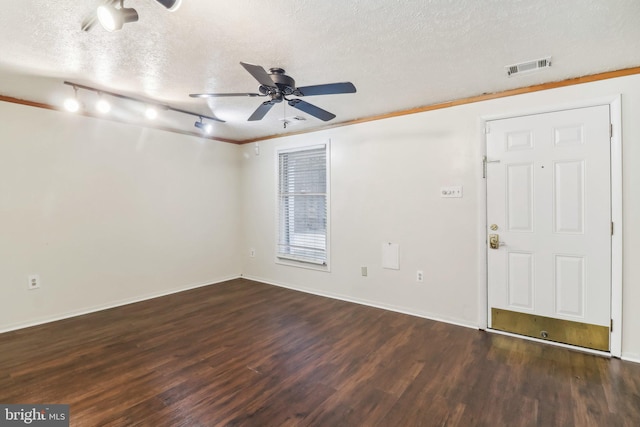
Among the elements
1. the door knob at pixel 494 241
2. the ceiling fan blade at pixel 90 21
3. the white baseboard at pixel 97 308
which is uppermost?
the ceiling fan blade at pixel 90 21

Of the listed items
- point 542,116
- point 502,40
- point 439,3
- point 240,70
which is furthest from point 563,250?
point 240,70

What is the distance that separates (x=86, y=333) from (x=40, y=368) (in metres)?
0.68

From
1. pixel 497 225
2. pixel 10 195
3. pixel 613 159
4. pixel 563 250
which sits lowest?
pixel 563 250

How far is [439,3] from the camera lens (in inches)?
65.4

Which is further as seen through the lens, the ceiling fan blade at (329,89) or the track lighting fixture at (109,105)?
the track lighting fixture at (109,105)

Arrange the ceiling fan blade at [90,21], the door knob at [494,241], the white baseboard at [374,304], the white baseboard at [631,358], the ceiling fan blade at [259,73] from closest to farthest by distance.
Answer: the ceiling fan blade at [90,21] < the ceiling fan blade at [259,73] < the white baseboard at [631,358] < the door knob at [494,241] < the white baseboard at [374,304]

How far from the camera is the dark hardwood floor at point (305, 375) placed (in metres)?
1.87

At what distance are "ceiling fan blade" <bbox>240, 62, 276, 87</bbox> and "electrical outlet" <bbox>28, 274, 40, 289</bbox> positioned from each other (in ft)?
11.2

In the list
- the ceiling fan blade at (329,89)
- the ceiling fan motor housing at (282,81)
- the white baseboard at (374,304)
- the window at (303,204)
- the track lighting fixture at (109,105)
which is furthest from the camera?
the window at (303,204)

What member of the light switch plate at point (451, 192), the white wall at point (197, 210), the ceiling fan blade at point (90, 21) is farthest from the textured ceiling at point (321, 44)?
the light switch plate at point (451, 192)

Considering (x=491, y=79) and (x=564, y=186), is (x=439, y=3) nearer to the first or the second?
(x=491, y=79)

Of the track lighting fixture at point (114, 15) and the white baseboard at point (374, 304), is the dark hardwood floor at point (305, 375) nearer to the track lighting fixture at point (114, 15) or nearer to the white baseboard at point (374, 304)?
the white baseboard at point (374, 304)

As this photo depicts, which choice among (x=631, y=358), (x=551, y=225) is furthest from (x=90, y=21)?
(x=631, y=358)

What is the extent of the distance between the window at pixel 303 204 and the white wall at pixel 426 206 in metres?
0.22
